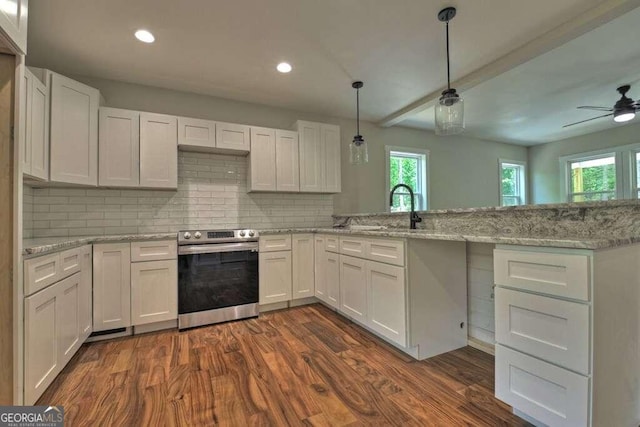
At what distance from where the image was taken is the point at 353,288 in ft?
8.64

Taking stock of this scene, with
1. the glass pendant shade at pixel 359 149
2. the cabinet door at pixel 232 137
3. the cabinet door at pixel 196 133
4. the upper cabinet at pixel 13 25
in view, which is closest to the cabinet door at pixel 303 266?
the glass pendant shade at pixel 359 149

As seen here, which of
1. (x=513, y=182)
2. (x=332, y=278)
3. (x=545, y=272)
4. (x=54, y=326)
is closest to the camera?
(x=545, y=272)

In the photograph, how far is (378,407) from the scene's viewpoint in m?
1.56

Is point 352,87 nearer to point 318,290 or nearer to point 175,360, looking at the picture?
point 318,290

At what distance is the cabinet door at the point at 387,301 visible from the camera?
2.06m

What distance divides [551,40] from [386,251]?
90.6 inches

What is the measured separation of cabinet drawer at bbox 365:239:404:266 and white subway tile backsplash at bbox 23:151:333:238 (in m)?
1.73

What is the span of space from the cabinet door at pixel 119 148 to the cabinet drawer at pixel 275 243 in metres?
1.39

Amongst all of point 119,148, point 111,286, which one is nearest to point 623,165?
point 119,148

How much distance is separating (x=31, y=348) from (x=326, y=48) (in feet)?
9.63

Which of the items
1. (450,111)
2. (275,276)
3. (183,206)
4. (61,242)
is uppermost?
(450,111)

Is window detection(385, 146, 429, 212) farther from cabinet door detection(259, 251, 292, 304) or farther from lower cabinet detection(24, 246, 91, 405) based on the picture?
lower cabinet detection(24, 246, 91, 405)

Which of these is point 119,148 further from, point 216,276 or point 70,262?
point 216,276

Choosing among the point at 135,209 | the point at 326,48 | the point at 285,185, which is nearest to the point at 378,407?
the point at 285,185
